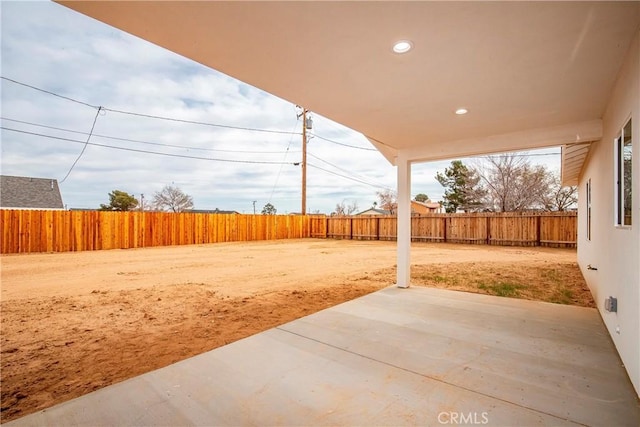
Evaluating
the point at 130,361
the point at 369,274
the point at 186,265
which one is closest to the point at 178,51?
the point at 130,361

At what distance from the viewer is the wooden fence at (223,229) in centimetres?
976

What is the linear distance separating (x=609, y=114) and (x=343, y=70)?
2789 mm

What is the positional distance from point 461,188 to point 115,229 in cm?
1944

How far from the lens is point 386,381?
6.79 feet

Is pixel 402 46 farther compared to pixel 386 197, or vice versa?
pixel 386 197

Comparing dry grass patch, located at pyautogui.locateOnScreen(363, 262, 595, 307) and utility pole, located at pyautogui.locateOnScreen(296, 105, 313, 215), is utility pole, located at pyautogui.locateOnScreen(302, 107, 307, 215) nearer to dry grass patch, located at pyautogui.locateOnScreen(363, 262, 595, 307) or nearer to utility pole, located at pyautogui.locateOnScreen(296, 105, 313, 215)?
utility pole, located at pyautogui.locateOnScreen(296, 105, 313, 215)

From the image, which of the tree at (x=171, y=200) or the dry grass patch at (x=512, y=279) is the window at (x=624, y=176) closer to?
the dry grass patch at (x=512, y=279)

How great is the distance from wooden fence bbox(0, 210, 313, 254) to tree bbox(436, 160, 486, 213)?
12.7m

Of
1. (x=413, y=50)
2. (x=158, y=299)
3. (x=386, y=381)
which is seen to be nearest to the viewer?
(x=386, y=381)

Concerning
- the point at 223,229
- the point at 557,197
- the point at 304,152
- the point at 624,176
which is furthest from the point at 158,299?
the point at 557,197

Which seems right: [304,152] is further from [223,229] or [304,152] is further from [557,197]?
[557,197]

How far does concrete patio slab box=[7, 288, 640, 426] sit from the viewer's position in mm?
1688

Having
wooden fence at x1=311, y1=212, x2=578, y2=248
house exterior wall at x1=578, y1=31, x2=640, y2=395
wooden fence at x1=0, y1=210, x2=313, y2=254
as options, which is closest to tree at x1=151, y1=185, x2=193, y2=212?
wooden fence at x1=0, y1=210, x2=313, y2=254

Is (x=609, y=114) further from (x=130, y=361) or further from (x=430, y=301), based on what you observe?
(x=130, y=361)
